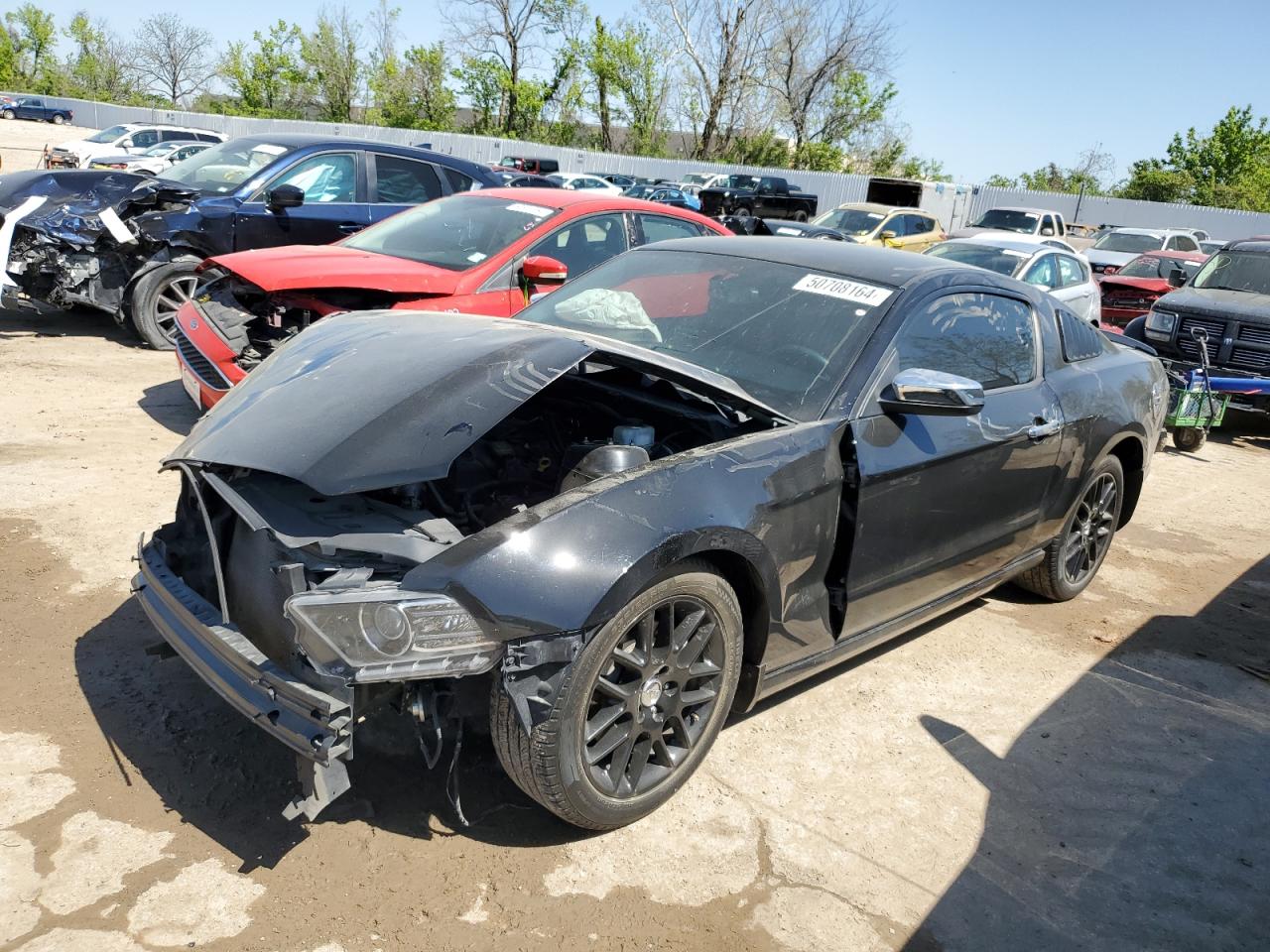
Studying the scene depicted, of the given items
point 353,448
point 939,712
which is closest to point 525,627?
point 353,448

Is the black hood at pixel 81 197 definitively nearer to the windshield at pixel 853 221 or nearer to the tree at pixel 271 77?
the windshield at pixel 853 221

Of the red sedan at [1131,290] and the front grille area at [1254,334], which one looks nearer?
the front grille area at [1254,334]

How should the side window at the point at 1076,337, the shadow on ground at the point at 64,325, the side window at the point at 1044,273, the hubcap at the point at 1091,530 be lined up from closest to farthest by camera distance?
the side window at the point at 1076,337
the hubcap at the point at 1091,530
the shadow on ground at the point at 64,325
the side window at the point at 1044,273

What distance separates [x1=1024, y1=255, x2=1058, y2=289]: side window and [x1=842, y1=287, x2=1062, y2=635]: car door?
7113 mm

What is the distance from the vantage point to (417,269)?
6043 mm

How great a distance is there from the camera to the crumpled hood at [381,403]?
277cm

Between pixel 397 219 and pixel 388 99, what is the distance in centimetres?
6183

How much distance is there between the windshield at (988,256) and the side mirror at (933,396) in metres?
7.95

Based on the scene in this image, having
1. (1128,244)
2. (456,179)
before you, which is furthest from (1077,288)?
(1128,244)

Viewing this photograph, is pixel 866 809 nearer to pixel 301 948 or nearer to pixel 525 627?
pixel 525 627

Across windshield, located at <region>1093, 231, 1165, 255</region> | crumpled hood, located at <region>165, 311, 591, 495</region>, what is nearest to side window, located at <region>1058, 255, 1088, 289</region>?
windshield, located at <region>1093, 231, 1165, 255</region>

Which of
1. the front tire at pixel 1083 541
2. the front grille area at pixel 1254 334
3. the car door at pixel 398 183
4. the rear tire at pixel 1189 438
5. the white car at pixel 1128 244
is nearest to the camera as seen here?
the front tire at pixel 1083 541

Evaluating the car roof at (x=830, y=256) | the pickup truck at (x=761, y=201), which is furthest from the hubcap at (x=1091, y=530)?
the pickup truck at (x=761, y=201)

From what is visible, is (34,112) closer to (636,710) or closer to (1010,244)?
(1010,244)
